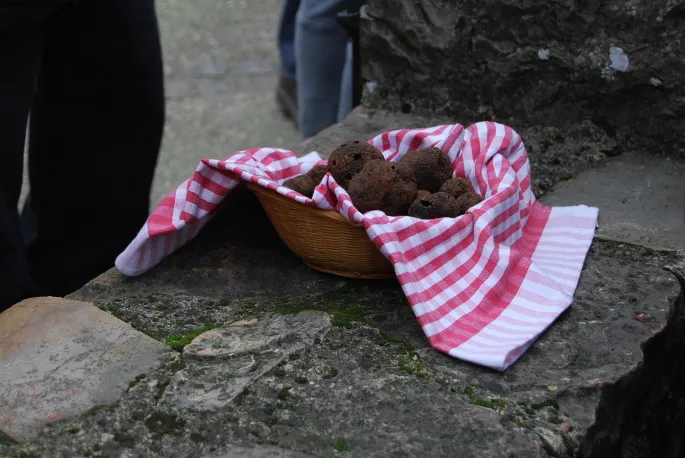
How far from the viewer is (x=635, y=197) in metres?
1.95

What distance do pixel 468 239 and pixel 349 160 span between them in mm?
267

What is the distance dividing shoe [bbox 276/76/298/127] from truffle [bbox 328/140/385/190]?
98.4 inches

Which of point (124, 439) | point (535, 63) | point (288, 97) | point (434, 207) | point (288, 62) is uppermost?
point (535, 63)

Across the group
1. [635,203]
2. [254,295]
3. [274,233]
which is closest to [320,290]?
[254,295]

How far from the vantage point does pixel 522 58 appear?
7.04ft

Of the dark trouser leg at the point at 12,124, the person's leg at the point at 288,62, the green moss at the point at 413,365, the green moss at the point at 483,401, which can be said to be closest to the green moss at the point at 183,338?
the green moss at the point at 413,365

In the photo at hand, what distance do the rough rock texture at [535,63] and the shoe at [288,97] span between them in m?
1.80

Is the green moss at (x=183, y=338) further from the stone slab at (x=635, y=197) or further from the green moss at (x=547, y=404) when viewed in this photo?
the stone slab at (x=635, y=197)

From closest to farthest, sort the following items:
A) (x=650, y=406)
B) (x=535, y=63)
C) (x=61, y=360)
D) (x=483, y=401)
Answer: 1. (x=483, y=401)
2. (x=61, y=360)
3. (x=650, y=406)
4. (x=535, y=63)

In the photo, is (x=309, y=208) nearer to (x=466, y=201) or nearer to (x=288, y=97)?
(x=466, y=201)

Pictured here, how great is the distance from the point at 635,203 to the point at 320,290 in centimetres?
75

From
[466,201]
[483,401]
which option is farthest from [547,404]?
[466,201]

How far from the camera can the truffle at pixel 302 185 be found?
5.44ft

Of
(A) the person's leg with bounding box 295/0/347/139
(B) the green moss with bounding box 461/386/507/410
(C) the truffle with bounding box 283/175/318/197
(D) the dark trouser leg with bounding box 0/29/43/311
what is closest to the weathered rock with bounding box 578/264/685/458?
(B) the green moss with bounding box 461/386/507/410
